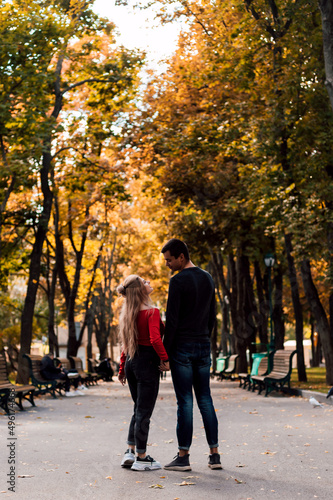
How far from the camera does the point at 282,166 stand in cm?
2062

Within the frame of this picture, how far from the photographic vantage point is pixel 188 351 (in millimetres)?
7562

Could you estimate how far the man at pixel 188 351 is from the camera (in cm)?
756

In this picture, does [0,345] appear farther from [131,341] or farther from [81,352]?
[81,352]

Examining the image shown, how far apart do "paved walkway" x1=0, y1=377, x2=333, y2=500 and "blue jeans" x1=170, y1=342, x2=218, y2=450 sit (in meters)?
0.35

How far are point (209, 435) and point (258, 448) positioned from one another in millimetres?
1856

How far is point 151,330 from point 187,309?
0.41 m

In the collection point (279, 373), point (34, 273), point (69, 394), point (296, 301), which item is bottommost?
point (69, 394)

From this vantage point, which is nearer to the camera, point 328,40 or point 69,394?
point 328,40

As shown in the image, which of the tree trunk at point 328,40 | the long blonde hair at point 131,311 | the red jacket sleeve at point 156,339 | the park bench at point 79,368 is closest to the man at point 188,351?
the red jacket sleeve at point 156,339

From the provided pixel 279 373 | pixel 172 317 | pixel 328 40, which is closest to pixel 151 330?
pixel 172 317

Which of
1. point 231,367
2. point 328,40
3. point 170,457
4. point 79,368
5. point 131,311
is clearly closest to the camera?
point 131,311

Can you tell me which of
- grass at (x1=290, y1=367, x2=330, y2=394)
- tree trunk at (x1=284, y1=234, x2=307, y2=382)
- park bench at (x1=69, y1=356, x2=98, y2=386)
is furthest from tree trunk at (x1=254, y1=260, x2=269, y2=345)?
tree trunk at (x1=284, y1=234, x2=307, y2=382)

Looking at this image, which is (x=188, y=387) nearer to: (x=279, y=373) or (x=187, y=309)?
(x=187, y=309)

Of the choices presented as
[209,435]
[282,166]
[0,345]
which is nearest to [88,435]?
[209,435]
